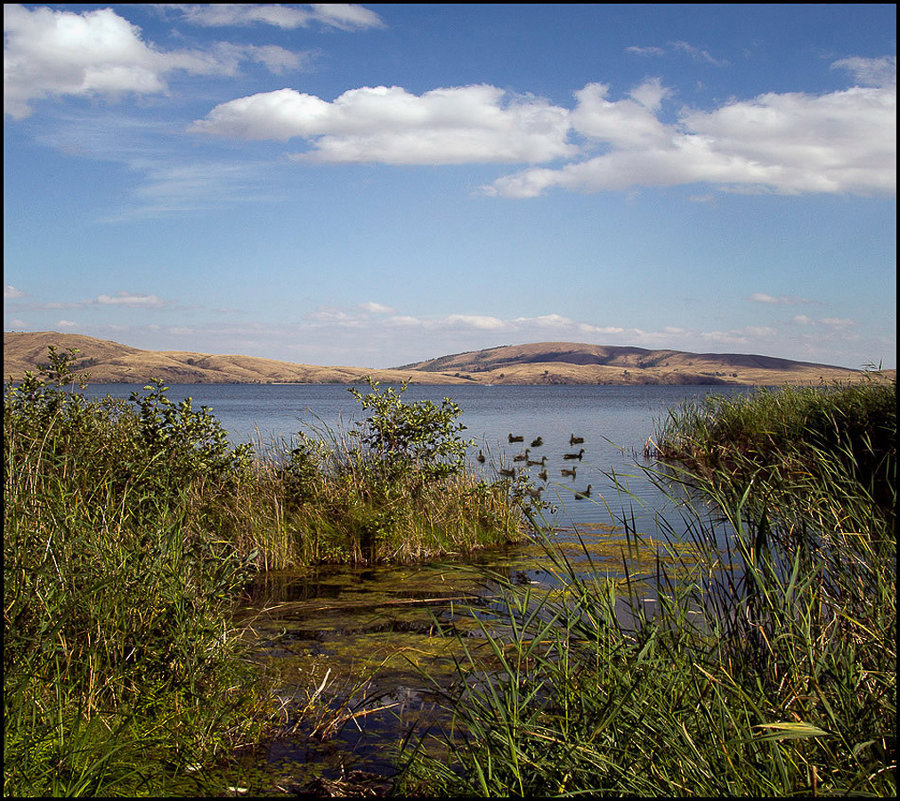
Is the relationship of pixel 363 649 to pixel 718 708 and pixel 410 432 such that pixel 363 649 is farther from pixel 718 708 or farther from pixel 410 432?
pixel 410 432

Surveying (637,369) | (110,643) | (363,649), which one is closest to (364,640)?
(363,649)

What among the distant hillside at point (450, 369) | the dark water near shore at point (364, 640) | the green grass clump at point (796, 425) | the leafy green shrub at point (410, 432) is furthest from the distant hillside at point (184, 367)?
the dark water near shore at point (364, 640)

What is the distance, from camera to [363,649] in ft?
22.7

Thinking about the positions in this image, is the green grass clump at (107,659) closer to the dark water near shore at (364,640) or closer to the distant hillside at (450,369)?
the dark water near shore at (364,640)

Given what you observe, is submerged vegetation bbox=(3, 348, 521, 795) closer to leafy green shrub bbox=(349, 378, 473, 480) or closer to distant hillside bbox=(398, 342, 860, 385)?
leafy green shrub bbox=(349, 378, 473, 480)

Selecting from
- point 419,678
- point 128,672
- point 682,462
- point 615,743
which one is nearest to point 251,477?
point 419,678

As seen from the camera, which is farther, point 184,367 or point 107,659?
point 184,367

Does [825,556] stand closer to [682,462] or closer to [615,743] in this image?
[615,743]

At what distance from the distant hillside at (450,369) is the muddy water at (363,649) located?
98.6 meters

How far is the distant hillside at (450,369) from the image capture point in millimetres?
120125

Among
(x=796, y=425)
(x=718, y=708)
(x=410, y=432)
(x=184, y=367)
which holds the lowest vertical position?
(x=718, y=708)

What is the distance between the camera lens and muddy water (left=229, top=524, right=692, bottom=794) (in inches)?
188

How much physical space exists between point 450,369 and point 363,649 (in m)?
184

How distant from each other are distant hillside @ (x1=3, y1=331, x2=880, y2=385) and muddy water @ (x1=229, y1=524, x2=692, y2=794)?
323 ft
